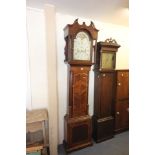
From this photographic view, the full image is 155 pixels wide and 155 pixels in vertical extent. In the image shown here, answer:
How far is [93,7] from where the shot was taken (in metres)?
2.29

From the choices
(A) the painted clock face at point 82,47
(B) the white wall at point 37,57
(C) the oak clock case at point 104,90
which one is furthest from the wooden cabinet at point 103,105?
(B) the white wall at point 37,57

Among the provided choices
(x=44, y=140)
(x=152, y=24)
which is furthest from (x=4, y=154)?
(x=44, y=140)

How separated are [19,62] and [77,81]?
5.97ft

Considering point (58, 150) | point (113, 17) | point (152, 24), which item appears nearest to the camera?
point (152, 24)

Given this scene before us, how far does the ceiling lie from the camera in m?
2.10

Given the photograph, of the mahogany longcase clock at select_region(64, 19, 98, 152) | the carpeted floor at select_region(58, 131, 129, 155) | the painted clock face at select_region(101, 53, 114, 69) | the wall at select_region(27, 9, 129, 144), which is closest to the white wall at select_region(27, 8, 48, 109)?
the wall at select_region(27, 9, 129, 144)

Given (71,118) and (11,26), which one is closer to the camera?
(11,26)

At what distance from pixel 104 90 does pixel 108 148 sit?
1019 millimetres

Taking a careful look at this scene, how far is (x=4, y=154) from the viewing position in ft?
2.10

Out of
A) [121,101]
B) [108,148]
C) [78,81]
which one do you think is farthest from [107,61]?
[108,148]

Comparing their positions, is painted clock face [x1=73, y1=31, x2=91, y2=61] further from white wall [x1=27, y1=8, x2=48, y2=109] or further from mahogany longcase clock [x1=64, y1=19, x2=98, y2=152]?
white wall [x1=27, y1=8, x2=48, y2=109]

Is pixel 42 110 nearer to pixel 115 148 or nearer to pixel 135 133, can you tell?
pixel 115 148

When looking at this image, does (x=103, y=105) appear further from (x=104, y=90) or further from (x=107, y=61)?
(x=107, y=61)

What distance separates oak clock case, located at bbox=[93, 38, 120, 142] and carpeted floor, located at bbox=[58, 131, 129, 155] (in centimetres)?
12
